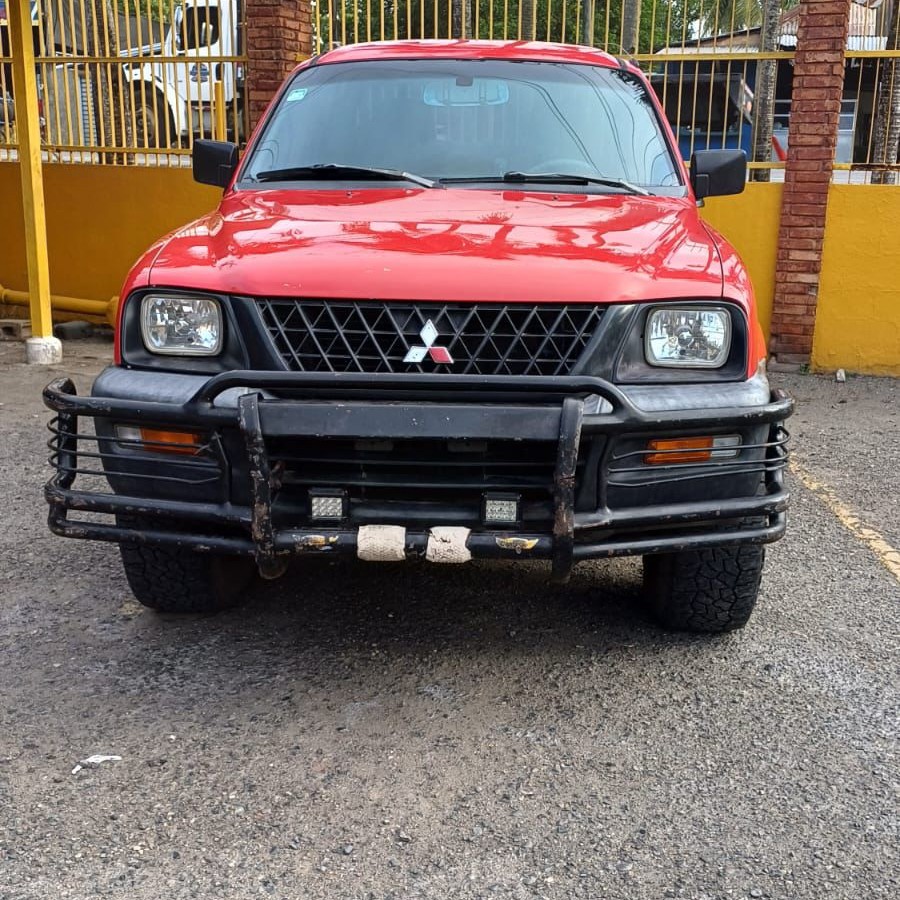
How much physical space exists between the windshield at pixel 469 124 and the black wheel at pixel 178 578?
4.95 feet

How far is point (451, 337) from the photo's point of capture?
289cm

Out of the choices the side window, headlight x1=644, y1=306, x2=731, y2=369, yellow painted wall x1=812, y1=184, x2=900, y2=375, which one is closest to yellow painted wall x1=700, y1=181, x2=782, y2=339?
yellow painted wall x1=812, y1=184, x2=900, y2=375

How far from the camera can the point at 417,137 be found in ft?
13.5

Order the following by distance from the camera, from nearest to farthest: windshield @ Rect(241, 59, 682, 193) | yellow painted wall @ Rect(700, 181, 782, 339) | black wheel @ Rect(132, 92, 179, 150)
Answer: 1. windshield @ Rect(241, 59, 682, 193)
2. yellow painted wall @ Rect(700, 181, 782, 339)
3. black wheel @ Rect(132, 92, 179, 150)

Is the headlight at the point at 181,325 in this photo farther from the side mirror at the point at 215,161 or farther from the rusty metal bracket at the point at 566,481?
the side mirror at the point at 215,161

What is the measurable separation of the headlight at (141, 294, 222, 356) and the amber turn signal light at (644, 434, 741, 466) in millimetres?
1272

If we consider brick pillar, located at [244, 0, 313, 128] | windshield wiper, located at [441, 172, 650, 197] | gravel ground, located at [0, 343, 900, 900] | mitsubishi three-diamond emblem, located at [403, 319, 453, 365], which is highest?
brick pillar, located at [244, 0, 313, 128]

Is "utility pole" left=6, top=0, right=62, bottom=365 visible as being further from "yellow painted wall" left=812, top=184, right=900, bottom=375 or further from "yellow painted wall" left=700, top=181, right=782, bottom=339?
"yellow painted wall" left=812, top=184, right=900, bottom=375

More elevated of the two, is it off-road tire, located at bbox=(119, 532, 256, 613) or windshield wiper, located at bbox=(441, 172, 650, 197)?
windshield wiper, located at bbox=(441, 172, 650, 197)

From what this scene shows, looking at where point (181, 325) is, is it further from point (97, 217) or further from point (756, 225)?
point (97, 217)

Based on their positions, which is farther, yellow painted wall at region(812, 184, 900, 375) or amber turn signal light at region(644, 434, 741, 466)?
Result: yellow painted wall at region(812, 184, 900, 375)

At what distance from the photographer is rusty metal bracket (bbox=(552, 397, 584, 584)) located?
265cm

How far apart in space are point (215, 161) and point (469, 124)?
1159 mm

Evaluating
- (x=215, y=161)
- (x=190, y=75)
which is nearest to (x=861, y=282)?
(x=215, y=161)
